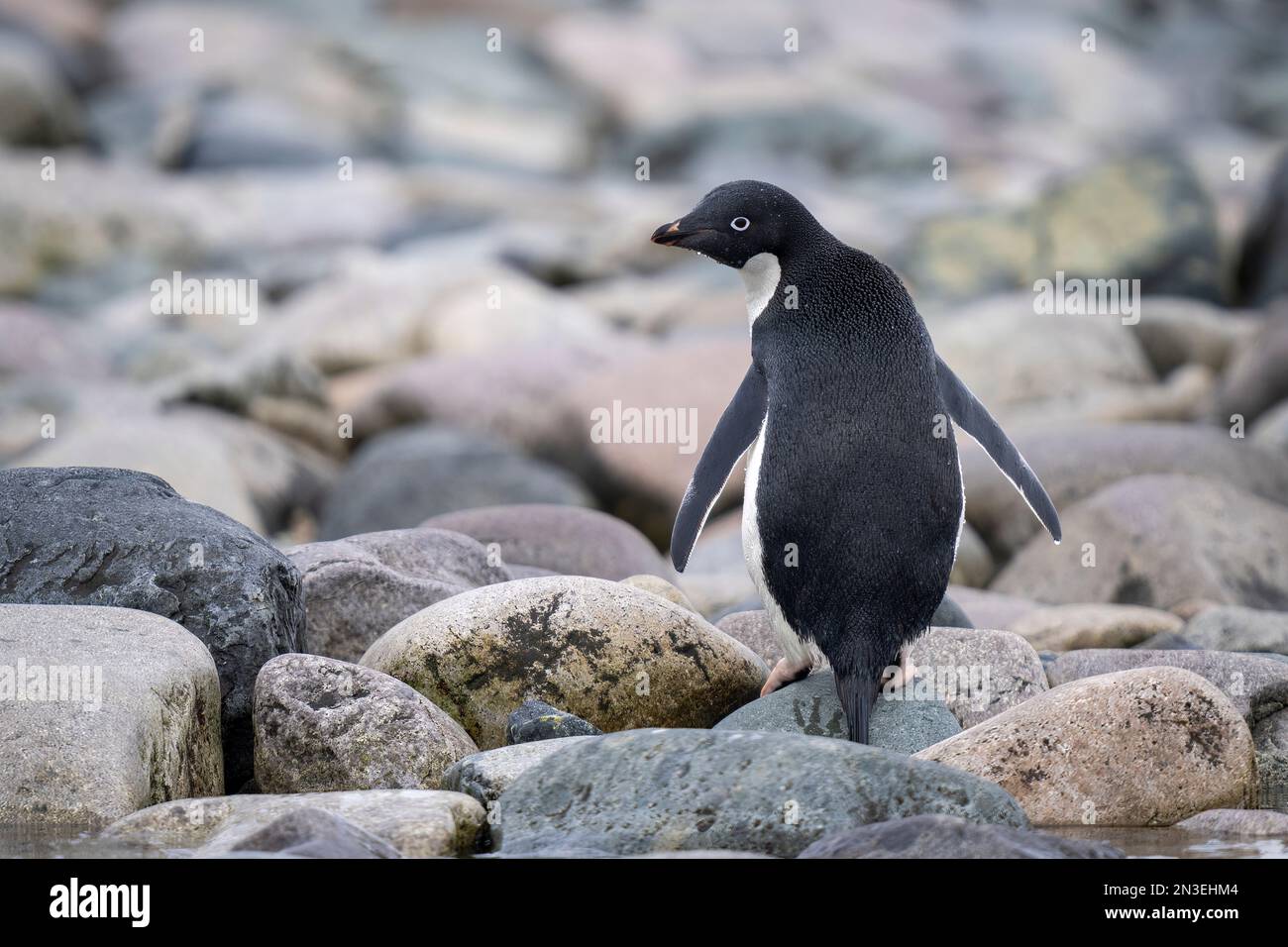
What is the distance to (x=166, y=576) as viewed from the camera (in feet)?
17.4

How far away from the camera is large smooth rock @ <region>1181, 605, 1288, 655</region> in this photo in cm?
696

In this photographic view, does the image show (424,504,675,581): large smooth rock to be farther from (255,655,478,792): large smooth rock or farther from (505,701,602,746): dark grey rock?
(255,655,478,792): large smooth rock

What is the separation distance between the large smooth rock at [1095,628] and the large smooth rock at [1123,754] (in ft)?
7.07

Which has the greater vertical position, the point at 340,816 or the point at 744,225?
the point at 744,225

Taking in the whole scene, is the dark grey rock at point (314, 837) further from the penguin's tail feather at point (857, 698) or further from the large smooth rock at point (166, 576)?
the penguin's tail feather at point (857, 698)

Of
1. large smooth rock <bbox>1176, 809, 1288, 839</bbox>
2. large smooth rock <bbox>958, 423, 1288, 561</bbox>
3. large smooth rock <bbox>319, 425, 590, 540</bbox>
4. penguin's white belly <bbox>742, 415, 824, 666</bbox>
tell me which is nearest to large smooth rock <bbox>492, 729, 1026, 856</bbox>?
large smooth rock <bbox>1176, 809, 1288, 839</bbox>

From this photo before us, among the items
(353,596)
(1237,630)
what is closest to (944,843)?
(353,596)

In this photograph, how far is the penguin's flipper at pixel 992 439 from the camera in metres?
5.89

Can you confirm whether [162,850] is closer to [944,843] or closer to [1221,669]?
[944,843]

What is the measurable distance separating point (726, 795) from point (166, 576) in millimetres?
2126
